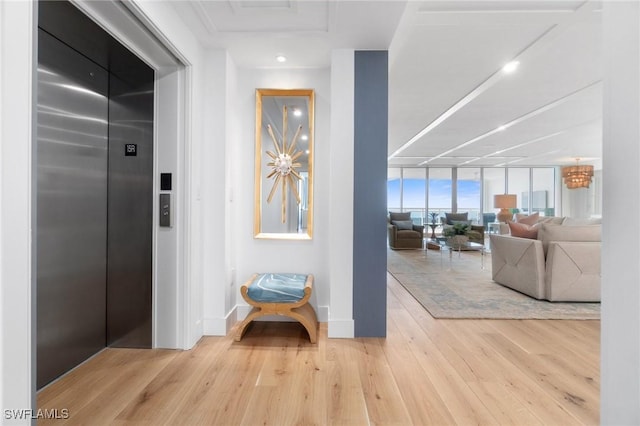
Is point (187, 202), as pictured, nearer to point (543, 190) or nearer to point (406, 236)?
point (406, 236)

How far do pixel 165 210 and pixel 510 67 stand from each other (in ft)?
11.9

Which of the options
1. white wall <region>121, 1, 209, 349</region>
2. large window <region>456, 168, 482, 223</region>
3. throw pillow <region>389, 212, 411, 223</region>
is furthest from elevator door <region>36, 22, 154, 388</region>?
large window <region>456, 168, 482, 223</region>

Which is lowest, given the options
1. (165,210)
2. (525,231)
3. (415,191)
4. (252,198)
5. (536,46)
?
(525,231)

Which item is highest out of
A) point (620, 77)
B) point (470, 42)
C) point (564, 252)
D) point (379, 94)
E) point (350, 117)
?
point (470, 42)

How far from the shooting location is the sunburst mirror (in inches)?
109

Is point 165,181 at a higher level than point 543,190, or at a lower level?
lower

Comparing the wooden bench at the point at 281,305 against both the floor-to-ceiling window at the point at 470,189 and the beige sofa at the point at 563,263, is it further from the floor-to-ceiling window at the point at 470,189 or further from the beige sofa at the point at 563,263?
the floor-to-ceiling window at the point at 470,189

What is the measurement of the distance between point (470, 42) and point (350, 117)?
1362 mm

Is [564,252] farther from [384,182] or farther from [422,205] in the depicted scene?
[422,205]

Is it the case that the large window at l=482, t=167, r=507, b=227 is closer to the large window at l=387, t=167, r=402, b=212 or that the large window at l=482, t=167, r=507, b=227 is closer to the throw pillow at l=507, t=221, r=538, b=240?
the large window at l=387, t=167, r=402, b=212

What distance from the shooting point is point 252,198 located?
280 cm

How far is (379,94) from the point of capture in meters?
2.38

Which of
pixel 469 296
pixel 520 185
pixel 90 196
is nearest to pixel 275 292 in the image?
pixel 90 196

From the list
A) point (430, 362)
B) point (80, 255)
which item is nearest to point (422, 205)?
point (430, 362)
